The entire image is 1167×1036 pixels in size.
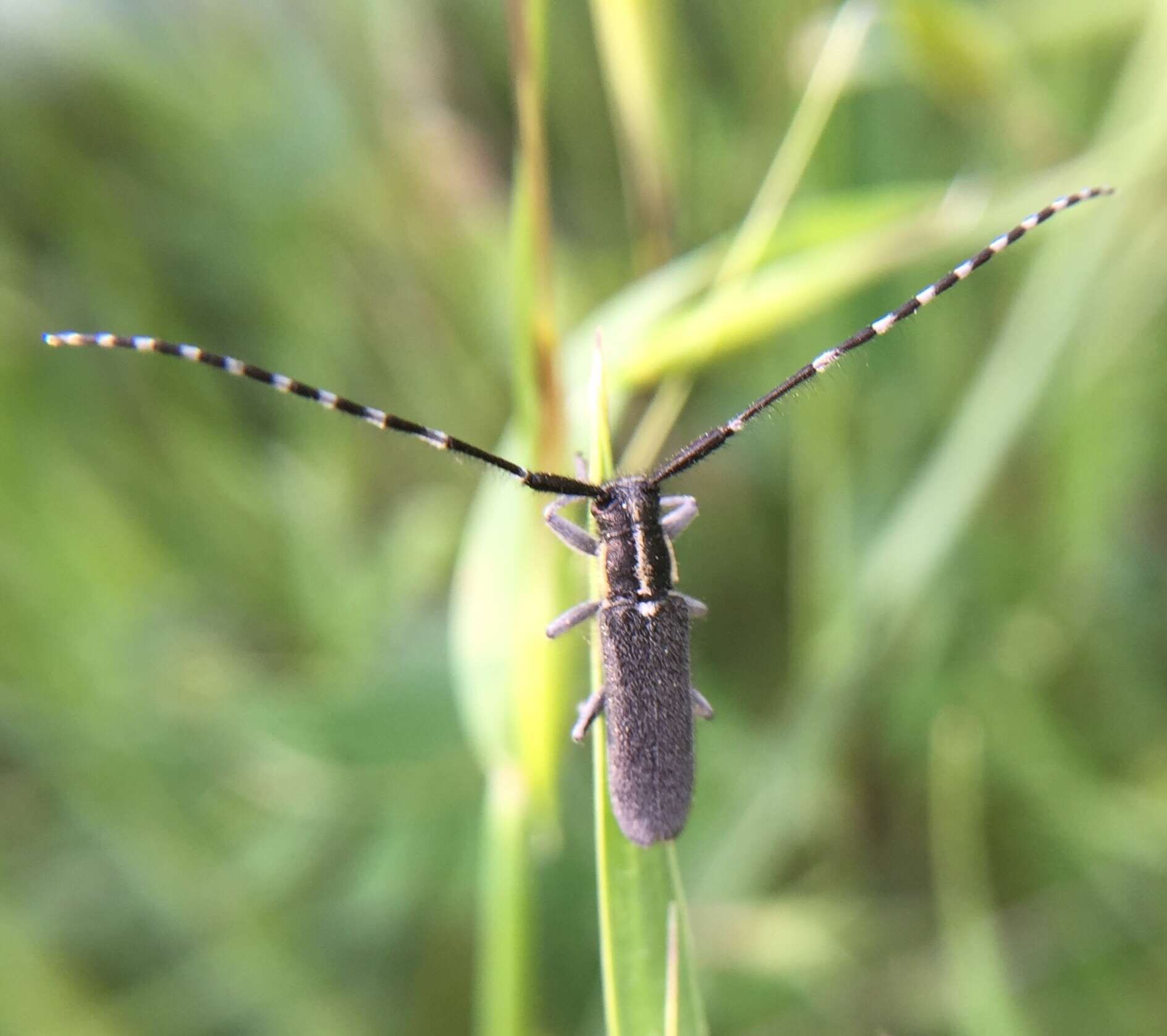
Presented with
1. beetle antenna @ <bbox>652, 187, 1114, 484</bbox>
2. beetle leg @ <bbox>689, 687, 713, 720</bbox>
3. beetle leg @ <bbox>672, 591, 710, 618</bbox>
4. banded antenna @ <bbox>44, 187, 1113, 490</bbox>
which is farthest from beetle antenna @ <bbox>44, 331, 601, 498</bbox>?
beetle leg @ <bbox>689, 687, 713, 720</bbox>

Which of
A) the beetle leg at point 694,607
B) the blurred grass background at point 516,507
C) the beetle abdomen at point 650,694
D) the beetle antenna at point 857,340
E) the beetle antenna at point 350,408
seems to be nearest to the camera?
the beetle antenna at point 350,408

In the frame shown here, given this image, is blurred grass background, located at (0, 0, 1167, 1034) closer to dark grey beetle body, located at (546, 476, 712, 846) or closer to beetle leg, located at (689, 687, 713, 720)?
dark grey beetle body, located at (546, 476, 712, 846)

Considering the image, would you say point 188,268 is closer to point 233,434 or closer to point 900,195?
point 233,434

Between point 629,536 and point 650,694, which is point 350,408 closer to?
point 629,536

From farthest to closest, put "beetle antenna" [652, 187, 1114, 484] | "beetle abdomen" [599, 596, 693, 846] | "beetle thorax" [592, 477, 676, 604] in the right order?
"beetle thorax" [592, 477, 676, 604] < "beetle abdomen" [599, 596, 693, 846] < "beetle antenna" [652, 187, 1114, 484]

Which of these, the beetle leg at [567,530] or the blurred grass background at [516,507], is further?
the blurred grass background at [516,507]

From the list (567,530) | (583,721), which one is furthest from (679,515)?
(583,721)

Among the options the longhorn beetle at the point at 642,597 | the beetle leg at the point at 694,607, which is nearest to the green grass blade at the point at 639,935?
the longhorn beetle at the point at 642,597

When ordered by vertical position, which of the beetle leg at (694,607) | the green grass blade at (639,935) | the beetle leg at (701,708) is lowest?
the green grass blade at (639,935)

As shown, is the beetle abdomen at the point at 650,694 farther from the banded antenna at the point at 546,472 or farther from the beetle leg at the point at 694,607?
the banded antenna at the point at 546,472
